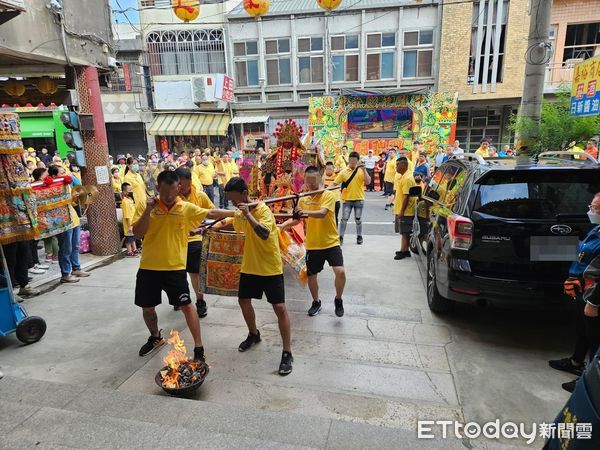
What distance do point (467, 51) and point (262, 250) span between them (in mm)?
19965

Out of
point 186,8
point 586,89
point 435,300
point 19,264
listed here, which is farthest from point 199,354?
point 186,8

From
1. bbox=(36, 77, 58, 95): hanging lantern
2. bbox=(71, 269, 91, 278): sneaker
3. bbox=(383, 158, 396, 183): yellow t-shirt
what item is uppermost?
bbox=(36, 77, 58, 95): hanging lantern

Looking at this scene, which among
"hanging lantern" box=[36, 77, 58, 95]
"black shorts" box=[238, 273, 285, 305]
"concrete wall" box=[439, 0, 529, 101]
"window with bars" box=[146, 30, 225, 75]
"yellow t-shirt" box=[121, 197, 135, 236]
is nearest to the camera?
"black shorts" box=[238, 273, 285, 305]

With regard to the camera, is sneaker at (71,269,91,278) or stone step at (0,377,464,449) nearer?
stone step at (0,377,464,449)

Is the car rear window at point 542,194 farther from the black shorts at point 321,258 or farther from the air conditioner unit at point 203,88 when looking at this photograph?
the air conditioner unit at point 203,88

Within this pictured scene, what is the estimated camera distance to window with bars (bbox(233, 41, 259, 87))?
22.3 metres

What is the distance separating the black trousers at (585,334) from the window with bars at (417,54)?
19.9 m

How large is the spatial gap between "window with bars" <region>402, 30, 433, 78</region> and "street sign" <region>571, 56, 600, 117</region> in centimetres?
1436

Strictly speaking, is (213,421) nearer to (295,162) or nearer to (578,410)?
(578,410)

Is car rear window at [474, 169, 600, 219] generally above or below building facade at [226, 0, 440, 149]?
below

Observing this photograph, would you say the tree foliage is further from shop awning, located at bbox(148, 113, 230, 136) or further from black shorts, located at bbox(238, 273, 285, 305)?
shop awning, located at bbox(148, 113, 230, 136)

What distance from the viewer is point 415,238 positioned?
6.72 meters

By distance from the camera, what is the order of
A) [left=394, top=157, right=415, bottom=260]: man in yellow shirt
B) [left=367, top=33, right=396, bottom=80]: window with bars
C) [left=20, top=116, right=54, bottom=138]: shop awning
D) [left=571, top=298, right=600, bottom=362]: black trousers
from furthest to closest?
[left=367, top=33, right=396, bottom=80]: window with bars → [left=20, top=116, right=54, bottom=138]: shop awning → [left=394, top=157, right=415, bottom=260]: man in yellow shirt → [left=571, top=298, right=600, bottom=362]: black trousers

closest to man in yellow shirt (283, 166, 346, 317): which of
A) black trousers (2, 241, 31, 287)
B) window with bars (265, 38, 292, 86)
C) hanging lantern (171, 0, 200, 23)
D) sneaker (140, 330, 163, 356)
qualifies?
Answer: sneaker (140, 330, 163, 356)
